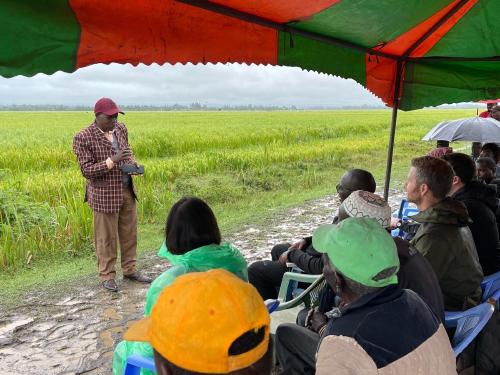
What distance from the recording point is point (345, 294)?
156 centimetres

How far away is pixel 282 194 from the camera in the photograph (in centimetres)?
993

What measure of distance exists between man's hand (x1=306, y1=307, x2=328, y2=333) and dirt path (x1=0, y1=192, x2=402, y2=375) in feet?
5.32

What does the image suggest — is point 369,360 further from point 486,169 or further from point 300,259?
point 486,169

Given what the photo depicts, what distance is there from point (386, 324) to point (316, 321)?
85cm

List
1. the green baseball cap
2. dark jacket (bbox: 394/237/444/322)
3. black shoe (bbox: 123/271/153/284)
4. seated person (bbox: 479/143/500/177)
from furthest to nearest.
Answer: seated person (bbox: 479/143/500/177) → black shoe (bbox: 123/271/153/284) → dark jacket (bbox: 394/237/444/322) → the green baseball cap

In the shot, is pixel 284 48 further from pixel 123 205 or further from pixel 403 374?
pixel 123 205

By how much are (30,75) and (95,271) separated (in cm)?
372

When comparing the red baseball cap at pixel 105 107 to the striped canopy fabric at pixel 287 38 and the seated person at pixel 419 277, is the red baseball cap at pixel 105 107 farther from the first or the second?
the seated person at pixel 419 277

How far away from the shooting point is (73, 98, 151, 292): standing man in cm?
410

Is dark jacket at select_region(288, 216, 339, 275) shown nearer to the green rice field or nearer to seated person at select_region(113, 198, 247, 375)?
seated person at select_region(113, 198, 247, 375)

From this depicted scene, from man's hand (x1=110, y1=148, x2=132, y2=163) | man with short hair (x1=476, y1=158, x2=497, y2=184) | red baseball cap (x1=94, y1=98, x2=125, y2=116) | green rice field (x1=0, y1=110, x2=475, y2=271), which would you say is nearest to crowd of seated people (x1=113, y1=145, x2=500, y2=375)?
man with short hair (x1=476, y1=158, x2=497, y2=184)

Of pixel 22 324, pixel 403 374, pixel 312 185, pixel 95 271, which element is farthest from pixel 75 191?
pixel 403 374

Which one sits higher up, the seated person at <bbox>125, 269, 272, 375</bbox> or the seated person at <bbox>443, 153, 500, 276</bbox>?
the seated person at <bbox>125, 269, 272, 375</bbox>

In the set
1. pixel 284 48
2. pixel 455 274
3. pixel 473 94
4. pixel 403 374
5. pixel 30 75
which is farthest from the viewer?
pixel 473 94
